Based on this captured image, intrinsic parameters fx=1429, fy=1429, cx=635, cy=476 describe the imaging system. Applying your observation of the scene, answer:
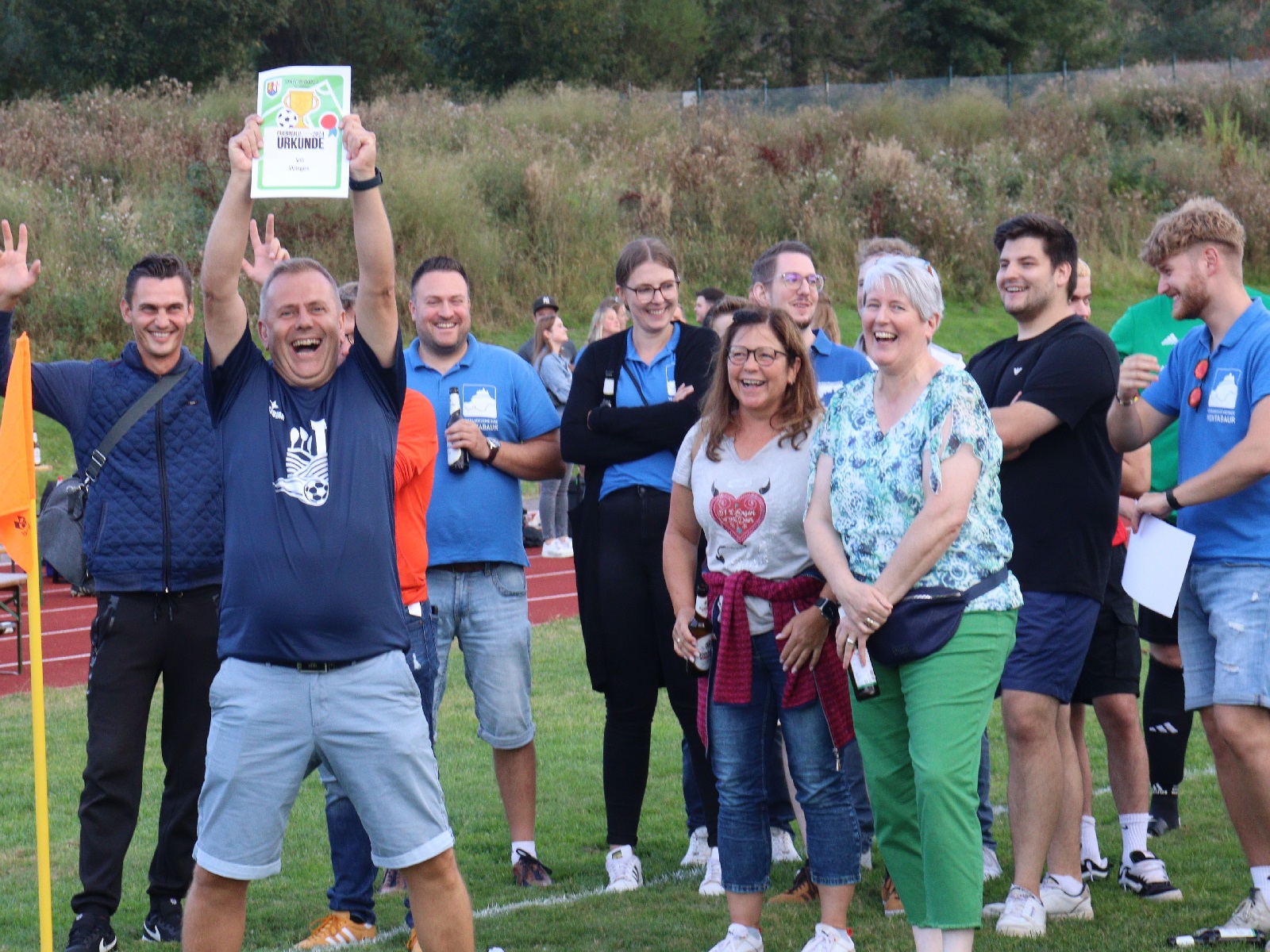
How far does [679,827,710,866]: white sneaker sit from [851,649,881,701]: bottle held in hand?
181 cm

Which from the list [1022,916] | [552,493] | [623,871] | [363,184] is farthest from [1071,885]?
[552,493]

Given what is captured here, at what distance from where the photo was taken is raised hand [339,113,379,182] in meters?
3.77

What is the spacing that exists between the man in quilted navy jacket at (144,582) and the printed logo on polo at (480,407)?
1.00m

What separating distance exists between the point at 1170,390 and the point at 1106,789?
238 centimetres

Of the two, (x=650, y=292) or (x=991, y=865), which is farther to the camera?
(x=650, y=292)

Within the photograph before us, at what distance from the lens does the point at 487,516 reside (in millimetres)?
5402

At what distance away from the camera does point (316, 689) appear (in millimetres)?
3832

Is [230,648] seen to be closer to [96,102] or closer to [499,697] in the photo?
[499,697]

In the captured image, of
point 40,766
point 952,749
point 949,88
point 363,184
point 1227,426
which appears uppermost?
point 949,88

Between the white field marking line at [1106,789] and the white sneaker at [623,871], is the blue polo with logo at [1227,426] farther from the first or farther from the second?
the white sneaker at [623,871]

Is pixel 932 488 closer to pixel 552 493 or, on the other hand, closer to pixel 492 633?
pixel 492 633

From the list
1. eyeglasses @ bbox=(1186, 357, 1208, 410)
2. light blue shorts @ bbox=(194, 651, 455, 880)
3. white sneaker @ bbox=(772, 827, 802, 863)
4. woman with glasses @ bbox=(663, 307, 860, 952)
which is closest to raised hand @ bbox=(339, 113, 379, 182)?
light blue shorts @ bbox=(194, 651, 455, 880)

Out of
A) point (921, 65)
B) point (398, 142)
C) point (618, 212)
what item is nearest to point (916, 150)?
point (618, 212)

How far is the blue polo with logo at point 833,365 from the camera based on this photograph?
5789 millimetres
